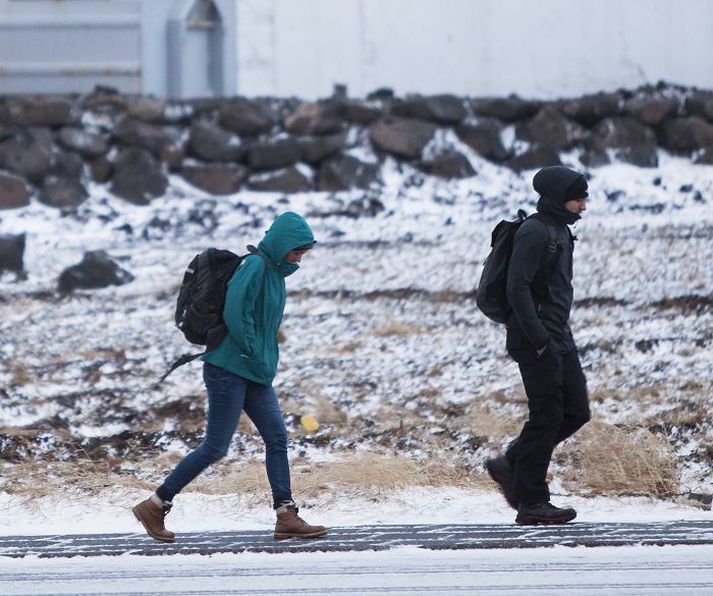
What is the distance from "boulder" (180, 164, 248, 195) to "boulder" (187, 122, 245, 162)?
6.5 inches

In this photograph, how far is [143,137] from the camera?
1730 centimetres

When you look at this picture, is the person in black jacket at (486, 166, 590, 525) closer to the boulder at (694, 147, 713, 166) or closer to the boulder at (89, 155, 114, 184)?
the boulder at (694, 147, 713, 166)

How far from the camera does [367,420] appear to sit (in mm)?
9117

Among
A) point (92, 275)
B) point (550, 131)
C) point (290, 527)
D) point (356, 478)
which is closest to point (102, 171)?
point (92, 275)

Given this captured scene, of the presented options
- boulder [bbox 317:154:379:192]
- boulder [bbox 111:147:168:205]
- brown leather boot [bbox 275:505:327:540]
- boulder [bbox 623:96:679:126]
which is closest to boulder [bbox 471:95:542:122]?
boulder [bbox 623:96:679:126]

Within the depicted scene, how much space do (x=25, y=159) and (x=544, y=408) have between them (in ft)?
40.3

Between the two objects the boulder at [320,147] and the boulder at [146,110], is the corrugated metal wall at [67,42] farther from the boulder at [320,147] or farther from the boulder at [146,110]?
the boulder at [320,147]

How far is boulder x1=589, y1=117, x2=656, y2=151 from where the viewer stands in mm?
17516

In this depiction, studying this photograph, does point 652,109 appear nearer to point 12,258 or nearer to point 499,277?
point 12,258

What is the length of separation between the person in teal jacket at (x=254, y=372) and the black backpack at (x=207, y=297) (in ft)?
0.18

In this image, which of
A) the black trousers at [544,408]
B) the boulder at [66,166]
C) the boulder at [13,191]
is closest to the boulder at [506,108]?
the boulder at [66,166]

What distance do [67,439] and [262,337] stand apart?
10.9 ft

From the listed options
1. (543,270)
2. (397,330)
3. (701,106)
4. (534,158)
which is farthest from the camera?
(701,106)

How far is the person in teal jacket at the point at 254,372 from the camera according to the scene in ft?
18.9
